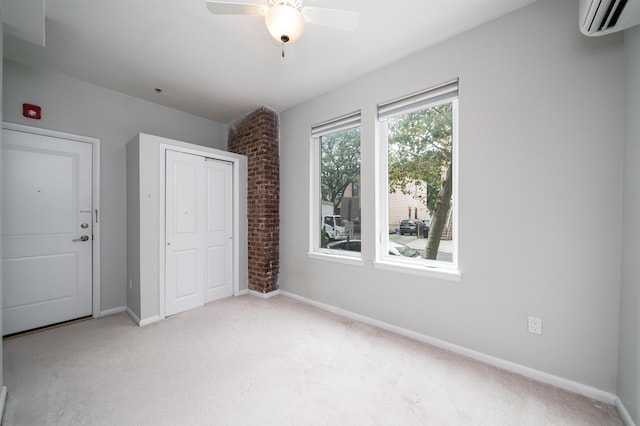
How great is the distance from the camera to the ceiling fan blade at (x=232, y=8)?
4.91 ft

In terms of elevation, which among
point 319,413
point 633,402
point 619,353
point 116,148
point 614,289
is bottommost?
point 319,413

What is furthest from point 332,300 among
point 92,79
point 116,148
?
point 92,79

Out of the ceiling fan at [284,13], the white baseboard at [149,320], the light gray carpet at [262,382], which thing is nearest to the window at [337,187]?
the light gray carpet at [262,382]

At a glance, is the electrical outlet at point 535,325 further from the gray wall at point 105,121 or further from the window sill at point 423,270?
the gray wall at point 105,121

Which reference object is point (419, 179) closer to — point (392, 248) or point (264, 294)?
point (392, 248)

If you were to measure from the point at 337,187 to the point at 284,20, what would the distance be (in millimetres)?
2001

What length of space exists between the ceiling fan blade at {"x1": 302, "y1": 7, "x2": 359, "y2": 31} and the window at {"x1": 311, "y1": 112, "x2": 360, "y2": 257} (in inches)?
51.1

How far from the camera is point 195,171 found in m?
3.33

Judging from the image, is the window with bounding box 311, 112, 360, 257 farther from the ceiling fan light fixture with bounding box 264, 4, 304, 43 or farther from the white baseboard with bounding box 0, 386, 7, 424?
the white baseboard with bounding box 0, 386, 7, 424

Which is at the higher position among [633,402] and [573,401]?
[633,402]

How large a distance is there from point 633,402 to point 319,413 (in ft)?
5.74

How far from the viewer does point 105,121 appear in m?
3.14

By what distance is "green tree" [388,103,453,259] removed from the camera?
241 cm

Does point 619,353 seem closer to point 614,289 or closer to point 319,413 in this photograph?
point 614,289
